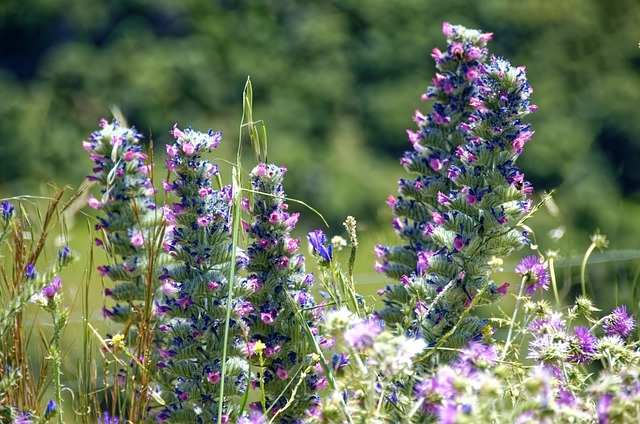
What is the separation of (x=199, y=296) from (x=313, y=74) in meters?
15.3

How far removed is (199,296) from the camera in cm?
234

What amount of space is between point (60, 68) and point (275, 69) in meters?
3.99

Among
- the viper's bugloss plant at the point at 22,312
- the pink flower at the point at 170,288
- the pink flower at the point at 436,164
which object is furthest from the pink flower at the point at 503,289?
the viper's bugloss plant at the point at 22,312

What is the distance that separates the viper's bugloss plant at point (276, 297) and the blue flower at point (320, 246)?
6.6 inches

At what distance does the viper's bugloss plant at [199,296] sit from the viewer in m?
2.34

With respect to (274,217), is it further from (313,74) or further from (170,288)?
(313,74)

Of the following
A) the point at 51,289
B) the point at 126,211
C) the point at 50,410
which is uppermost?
the point at 126,211

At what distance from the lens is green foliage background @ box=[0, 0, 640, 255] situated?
640 inches

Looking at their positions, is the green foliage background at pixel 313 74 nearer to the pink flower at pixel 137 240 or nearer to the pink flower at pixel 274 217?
the pink flower at pixel 137 240

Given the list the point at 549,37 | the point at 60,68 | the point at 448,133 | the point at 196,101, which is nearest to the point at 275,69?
the point at 196,101

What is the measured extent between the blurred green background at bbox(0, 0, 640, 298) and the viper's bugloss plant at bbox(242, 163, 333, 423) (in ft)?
44.1

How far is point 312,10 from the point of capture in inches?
723

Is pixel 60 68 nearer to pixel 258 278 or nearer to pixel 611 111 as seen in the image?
pixel 611 111

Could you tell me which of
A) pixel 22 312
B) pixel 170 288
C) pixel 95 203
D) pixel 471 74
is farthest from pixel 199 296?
pixel 471 74
